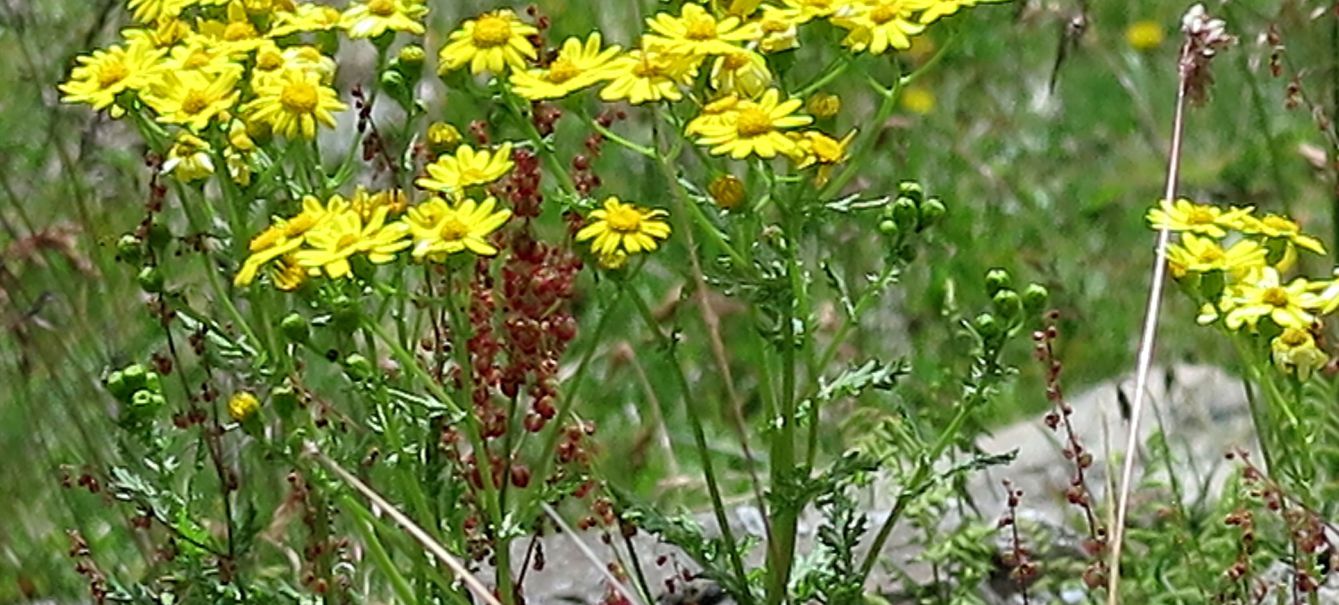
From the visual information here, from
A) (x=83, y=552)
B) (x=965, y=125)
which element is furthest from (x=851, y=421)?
(x=965, y=125)

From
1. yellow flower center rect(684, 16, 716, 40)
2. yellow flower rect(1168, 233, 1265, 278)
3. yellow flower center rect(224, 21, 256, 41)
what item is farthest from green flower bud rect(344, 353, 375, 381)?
yellow flower rect(1168, 233, 1265, 278)

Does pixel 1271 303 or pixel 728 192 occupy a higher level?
pixel 728 192

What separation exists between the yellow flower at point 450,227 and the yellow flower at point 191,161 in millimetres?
270

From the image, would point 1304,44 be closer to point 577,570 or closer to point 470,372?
point 577,570

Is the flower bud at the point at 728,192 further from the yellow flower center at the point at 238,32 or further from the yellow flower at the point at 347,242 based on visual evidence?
the yellow flower center at the point at 238,32

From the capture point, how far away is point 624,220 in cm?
195

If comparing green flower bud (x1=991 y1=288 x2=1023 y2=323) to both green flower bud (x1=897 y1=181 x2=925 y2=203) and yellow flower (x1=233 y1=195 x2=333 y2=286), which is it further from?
yellow flower (x1=233 y1=195 x2=333 y2=286)

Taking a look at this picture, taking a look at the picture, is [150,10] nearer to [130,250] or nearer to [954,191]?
[130,250]

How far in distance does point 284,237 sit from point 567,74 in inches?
12.5

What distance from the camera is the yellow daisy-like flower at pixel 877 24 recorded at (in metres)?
1.94

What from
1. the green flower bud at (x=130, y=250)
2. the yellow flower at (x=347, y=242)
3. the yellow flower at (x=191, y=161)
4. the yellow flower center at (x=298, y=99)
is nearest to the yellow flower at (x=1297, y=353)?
the yellow flower at (x=347, y=242)

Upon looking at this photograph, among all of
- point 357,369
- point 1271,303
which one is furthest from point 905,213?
point 357,369

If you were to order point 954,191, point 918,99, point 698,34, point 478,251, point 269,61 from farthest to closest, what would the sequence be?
point 918,99 < point 954,191 < point 269,61 < point 698,34 < point 478,251

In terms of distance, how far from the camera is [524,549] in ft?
10.3
